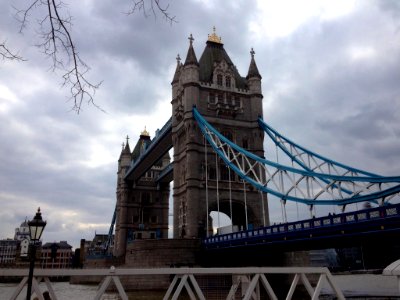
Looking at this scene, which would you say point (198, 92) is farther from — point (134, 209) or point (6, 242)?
point (6, 242)

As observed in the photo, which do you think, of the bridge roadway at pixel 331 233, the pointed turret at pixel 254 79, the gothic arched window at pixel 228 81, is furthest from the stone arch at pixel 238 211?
the gothic arched window at pixel 228 81

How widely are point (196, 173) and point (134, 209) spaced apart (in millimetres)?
34330

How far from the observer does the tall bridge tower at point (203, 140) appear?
4012 cm

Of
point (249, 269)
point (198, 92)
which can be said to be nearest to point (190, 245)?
point (198, 92)

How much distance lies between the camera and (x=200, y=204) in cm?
3962

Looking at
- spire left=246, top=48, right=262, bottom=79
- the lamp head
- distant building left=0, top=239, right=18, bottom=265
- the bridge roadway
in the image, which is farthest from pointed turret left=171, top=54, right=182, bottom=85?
distant building left=0, top=239, right=18, bottom=265

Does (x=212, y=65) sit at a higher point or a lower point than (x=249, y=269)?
higher

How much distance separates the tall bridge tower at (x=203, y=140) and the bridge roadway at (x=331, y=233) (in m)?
9.07

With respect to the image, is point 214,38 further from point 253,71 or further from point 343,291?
point 343,291

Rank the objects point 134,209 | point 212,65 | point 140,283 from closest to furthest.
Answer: point 140,283, point 212,65, point 134,209

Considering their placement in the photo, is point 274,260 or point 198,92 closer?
point 274,260

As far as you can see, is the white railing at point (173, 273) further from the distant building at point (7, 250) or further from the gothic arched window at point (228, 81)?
the distant building at point (7, 250)

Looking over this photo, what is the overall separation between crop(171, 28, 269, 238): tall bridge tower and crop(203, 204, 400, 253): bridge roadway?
907 centimetres

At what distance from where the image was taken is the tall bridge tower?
40.1 metres
